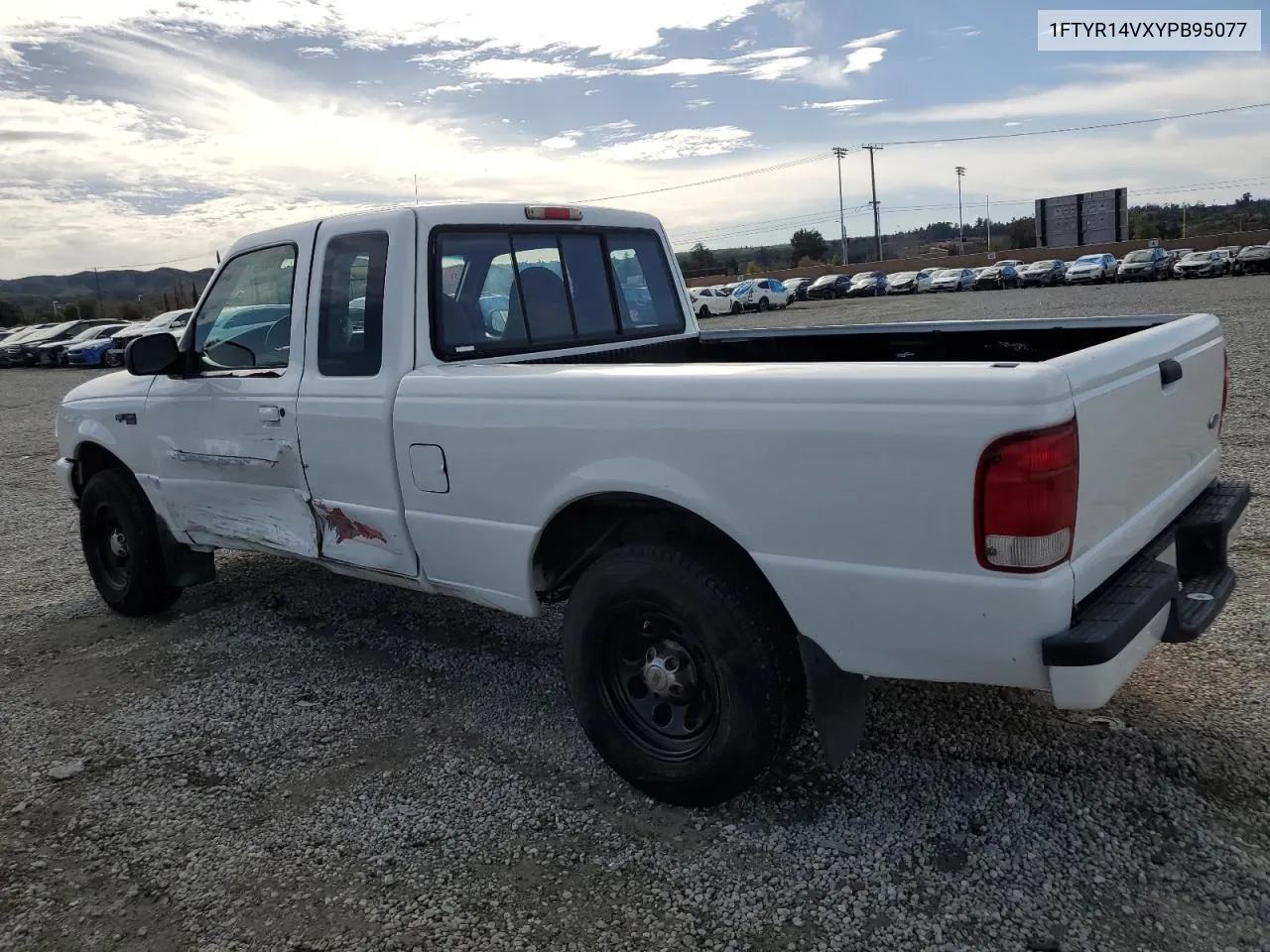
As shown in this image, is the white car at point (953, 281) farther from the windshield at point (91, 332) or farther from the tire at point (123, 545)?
the tire at point (123, 545)

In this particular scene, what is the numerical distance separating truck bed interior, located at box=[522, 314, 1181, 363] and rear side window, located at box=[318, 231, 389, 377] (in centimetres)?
64

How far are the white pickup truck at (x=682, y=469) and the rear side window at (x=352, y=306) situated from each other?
0.01 m

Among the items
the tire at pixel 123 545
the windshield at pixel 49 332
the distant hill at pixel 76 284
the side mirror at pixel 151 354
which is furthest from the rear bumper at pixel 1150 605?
the distant hill at pixel 76 284

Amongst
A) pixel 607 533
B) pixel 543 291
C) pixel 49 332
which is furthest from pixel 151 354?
pixel 49 332

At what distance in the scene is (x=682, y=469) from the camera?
298 centimetres

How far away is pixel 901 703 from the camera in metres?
3.93

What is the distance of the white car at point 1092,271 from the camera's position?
160 ft

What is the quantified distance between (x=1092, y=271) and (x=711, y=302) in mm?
20418

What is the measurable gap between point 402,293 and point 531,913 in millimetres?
2337

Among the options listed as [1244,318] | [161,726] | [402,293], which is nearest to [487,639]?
[161,726]

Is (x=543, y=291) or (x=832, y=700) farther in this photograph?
(x=543, y=291)

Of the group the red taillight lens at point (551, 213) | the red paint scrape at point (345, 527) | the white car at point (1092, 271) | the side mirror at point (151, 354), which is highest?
the red taillight lens at point (551, 213)

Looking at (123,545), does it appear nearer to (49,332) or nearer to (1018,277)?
(49,332)

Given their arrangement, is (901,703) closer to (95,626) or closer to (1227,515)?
(1227,515)
